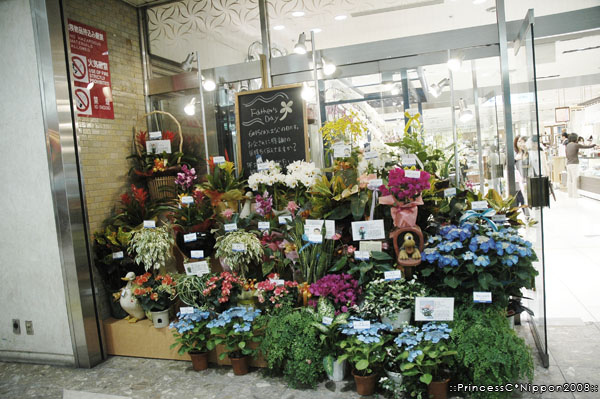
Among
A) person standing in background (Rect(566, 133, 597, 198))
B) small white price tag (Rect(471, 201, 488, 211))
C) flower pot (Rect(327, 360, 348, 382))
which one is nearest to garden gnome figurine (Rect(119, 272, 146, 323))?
flower pot (Rect(327, 360, 348, 382))

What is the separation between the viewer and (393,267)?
3012 millimetres

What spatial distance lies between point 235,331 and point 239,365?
29 centimetres

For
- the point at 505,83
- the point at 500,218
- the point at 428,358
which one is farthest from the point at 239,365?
the point at 505,83

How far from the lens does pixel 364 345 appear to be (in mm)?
2656

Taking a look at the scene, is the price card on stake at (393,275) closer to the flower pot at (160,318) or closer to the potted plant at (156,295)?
the potted plant at (156,295)

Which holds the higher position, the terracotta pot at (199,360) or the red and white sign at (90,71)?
the red and white sign at (90,71)

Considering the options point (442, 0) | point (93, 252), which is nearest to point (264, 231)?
point (93, 252)

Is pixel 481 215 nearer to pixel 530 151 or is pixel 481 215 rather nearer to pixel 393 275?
pixel 530 151

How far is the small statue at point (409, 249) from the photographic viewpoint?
111 inches

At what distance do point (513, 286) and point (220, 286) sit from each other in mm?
2095

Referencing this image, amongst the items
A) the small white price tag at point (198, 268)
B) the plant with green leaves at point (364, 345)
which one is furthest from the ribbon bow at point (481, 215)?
the small white price tag at point (198, 268)

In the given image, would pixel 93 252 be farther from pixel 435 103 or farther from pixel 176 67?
pixel 435 103

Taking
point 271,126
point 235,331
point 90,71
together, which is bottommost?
point 235,331

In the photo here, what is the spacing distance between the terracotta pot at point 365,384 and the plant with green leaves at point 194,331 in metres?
1.15
